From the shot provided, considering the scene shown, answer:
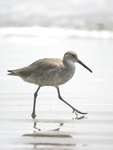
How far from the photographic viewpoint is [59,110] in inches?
240

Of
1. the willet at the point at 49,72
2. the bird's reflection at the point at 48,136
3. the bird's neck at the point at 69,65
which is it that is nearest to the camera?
the bird's reflection at the point at 48,136

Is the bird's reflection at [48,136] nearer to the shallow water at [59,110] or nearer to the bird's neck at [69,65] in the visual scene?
the shallow water at [59,110]

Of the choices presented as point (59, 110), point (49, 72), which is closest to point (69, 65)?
point (49, 72)

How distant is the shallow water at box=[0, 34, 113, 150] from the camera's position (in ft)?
15.2

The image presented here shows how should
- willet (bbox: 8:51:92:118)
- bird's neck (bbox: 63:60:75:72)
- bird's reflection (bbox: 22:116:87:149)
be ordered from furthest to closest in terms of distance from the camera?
1. bird's neck (bbox: 63:60:75:72)
2. willet (bbox: 8:51:92:118)
3. bird's reflection (bbox: 22:116:87:149)

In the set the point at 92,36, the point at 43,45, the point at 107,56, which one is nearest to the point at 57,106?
the point at 107,56

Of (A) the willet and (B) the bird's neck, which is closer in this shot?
(A) the willet

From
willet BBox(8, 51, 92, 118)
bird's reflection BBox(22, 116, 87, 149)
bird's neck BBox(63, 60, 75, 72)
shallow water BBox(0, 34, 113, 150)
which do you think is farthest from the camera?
bird's neck BBox(63, 60, 75, 72)

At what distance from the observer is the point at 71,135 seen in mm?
4875

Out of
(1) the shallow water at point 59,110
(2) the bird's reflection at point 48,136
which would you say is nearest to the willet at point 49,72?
(1) the shallow water at point 59,110

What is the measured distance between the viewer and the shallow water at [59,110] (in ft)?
15.2

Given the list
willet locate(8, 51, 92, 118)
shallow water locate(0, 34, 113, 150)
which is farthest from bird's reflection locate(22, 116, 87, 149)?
willet locate(8, 51, 92, 118)

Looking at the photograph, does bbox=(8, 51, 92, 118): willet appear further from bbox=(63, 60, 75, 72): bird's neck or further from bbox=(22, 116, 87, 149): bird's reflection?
bbox=(22, 116, 87, 149): bird's reflection

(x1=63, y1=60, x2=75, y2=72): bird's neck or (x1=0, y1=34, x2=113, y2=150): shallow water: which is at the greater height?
(x1=63, y1=60, x2=75, y2=72): bird's neck
